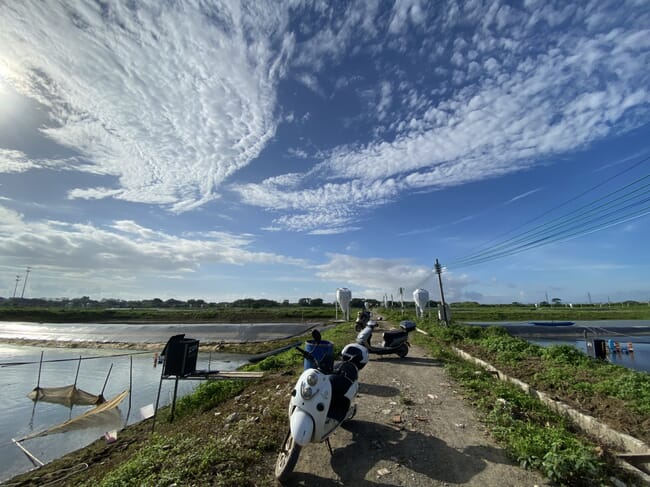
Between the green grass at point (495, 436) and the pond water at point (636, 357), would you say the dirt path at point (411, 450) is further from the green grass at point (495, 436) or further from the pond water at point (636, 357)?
the pond water at point (636, 357)

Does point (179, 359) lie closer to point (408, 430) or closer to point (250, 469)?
point (250, 469)

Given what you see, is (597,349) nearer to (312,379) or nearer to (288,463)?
(312,379)

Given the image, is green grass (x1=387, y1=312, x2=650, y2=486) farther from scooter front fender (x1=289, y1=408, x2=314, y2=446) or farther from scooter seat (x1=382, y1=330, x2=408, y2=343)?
scooter front fender (x1=289, y1=408, x2=314, y2=446)

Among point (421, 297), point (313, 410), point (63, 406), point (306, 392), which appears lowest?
point (63, 406)

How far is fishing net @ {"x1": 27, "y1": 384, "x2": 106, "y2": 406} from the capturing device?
437 inches

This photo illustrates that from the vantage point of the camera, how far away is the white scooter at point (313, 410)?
3.55 m

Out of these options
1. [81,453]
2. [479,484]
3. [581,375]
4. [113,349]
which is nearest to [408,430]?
[479,484]

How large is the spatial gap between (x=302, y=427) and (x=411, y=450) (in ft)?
6.37

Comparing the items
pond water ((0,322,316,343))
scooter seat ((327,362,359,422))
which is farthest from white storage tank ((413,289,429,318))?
scooter seat ((327,362,359,422))

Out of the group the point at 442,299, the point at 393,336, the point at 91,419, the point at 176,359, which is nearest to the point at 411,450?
the point at 176,359

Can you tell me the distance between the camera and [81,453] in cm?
679

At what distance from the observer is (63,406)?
438 inches

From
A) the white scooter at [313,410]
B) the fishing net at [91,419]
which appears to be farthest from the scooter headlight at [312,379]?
the fishing net at [91,419]

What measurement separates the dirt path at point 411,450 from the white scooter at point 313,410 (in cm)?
39
